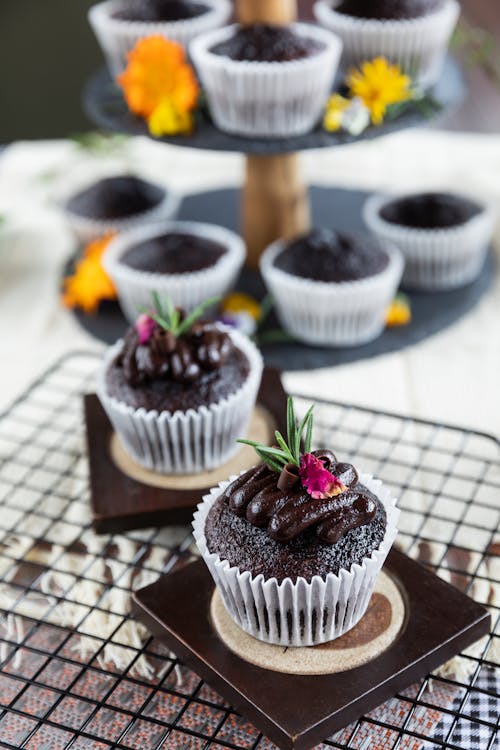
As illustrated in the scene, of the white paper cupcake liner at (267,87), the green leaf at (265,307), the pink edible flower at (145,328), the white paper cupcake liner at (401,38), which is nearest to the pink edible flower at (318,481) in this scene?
the pink edible flower at (145,328)

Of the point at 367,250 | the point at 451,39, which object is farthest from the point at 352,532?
the point at 451,39

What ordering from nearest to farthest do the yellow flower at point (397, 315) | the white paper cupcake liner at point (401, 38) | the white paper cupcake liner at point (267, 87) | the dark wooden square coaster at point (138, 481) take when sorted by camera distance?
the dark wooden square coaster at point (138, 481), the white paper cupcake liner at point (267, 87), the white paper cupcake liner at point (401, 38), the yellow flower at point (397, 315)

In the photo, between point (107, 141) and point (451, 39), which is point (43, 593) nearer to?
point (451, 39)

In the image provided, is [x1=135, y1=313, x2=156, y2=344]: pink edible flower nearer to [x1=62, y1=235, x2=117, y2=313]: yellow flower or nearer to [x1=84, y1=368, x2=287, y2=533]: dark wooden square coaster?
[x1=84, y1=368, x2=287, y2=533]: dark wooden square coaster

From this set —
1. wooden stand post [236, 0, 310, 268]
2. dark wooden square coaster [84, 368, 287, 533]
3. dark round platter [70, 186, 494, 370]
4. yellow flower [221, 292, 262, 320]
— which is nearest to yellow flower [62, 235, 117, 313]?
dark round platter [70, 186, 494, 370]

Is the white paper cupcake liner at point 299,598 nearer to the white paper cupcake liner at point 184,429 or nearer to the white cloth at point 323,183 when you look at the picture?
the white paper cupcake liner at point 184,429
